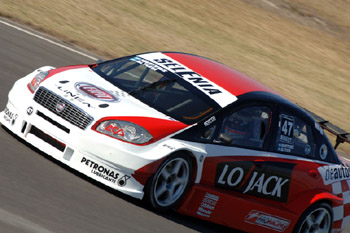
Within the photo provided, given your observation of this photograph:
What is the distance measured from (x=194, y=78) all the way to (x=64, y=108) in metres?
1.42

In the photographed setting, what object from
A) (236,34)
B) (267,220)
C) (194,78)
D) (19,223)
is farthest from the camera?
(236,34)

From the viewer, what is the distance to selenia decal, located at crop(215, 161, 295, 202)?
6184 mm

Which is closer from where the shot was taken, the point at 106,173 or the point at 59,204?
the point at 59,204

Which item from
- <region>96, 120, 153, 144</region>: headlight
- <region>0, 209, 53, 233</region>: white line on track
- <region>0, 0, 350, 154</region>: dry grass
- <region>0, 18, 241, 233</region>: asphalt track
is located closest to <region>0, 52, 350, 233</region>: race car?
<region>96, 120, 153, 144</region>: headlight

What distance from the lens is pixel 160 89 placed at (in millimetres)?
6531

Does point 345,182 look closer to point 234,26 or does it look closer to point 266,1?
point 234,26

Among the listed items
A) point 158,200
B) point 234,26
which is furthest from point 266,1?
point 158,200

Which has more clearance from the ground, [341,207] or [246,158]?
[246,158]

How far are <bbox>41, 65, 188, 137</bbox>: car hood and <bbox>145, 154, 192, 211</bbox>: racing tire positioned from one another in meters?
0.27

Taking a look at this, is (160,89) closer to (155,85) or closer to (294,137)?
(155,85)

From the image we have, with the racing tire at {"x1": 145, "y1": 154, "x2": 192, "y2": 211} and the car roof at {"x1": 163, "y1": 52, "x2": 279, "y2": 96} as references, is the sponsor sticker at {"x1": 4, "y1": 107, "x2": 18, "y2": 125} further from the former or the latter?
the car roof at {"x1": 163, "y1": 52, "x2": 279, "y2": 96}

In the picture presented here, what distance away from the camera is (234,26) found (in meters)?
18.3

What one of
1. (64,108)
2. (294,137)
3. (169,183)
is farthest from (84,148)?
(294,137)

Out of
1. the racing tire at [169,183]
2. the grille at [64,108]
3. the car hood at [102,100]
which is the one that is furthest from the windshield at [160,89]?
the grille at [64,108]
